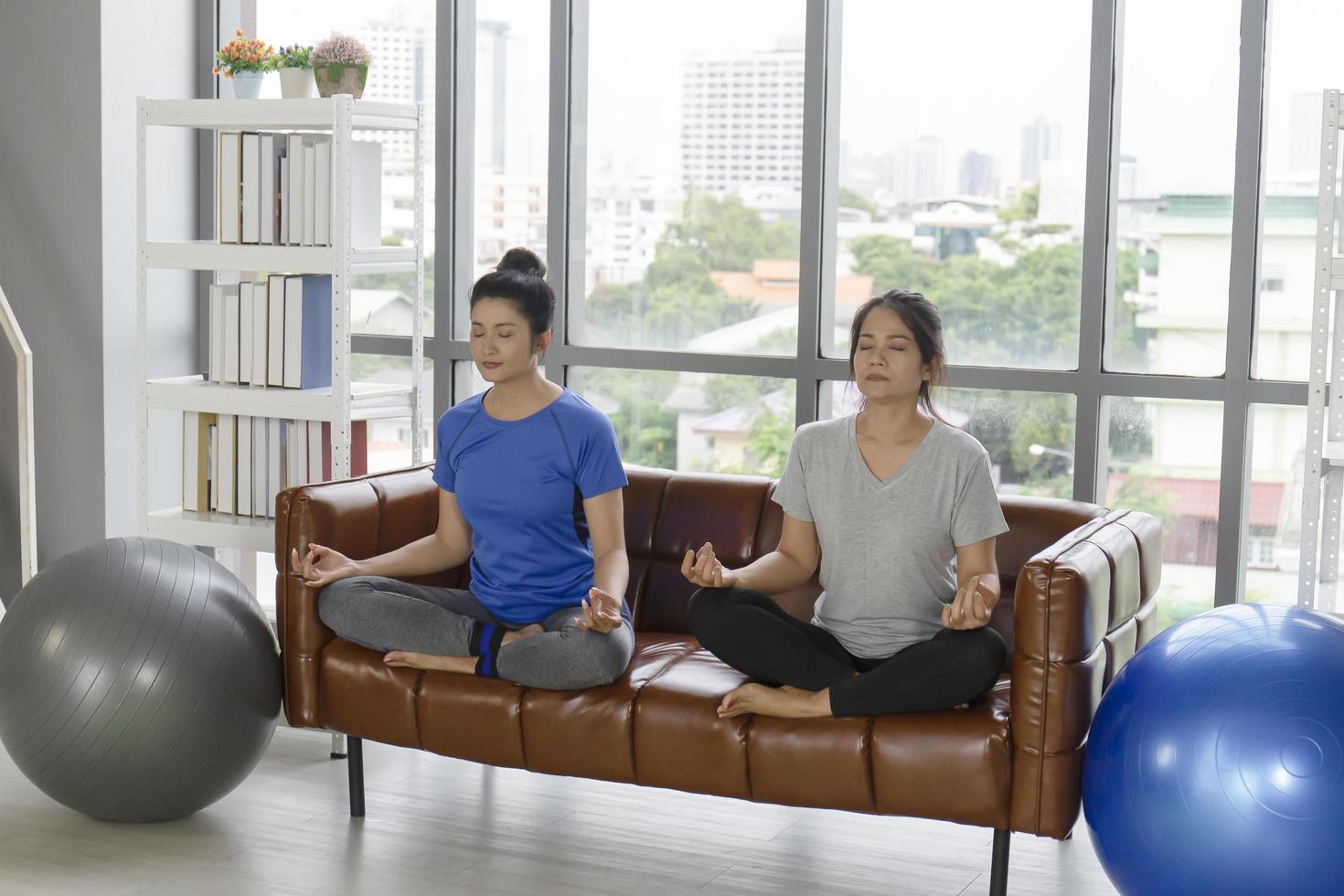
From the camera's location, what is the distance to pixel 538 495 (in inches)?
120

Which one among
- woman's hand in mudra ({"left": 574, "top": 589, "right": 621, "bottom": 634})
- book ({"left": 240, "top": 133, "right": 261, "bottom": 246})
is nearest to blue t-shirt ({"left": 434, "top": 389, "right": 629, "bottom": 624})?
woman's hand in mudra ({"left": 574, "top": 589, "right": 621, "bottom": 634})

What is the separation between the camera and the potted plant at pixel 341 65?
3.55 meters

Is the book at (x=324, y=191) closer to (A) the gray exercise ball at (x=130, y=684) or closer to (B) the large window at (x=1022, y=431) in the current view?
(A) the gray exercise ball at (x=130, y=684)

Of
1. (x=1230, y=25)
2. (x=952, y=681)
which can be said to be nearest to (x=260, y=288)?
(x=952, y=681)

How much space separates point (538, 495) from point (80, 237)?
2.03m

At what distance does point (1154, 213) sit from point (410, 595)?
→ 6.40 ft

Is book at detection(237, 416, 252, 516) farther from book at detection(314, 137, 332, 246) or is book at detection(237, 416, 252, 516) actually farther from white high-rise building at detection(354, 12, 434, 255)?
white high-rise building at detection(354, 12, 434, 255)

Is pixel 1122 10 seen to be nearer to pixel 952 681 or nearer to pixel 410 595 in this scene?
pixel 952 681

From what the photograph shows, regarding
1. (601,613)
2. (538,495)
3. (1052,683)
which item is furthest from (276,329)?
(1052,683)

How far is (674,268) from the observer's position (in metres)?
4.09

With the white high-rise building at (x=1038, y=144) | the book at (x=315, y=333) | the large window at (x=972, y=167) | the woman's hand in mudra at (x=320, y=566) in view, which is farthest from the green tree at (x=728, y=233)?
the woman's hand in mudra at (x=320, y=566)

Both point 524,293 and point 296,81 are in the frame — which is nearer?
point 524,293

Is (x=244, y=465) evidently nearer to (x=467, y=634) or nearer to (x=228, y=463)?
(x=228, y=463)

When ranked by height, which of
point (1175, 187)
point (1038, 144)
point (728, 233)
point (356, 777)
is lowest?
point (356, 777)
